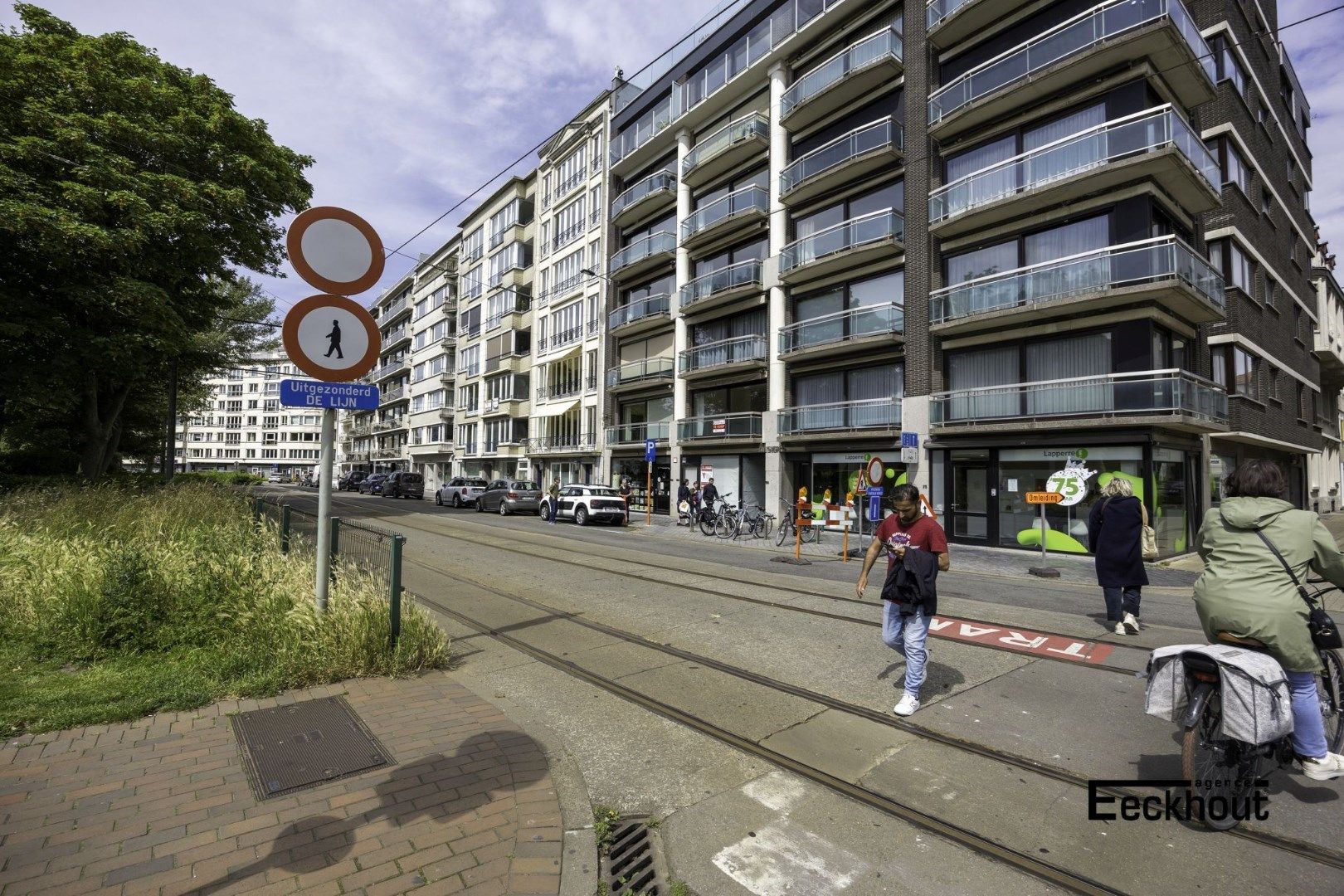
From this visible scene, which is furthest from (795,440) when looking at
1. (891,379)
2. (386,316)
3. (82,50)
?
(386,316)

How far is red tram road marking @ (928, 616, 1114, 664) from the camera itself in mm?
6179

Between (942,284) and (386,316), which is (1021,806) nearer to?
(942,284)

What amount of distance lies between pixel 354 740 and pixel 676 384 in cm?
2436

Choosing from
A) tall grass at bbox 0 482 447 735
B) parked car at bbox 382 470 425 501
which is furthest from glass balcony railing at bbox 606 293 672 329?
tall grass at bbox 0 482 447 735

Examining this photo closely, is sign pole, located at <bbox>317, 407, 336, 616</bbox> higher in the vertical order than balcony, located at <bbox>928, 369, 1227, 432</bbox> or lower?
lower

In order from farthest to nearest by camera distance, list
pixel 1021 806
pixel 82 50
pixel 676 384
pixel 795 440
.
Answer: pixel 676 384
pixel 795 440
pixel 82 50
pixel 1021 806

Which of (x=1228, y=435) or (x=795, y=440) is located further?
(x=795, y=440)

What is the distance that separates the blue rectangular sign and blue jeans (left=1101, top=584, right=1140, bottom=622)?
25.9 feet

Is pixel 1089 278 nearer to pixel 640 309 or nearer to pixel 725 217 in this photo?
pixel 725 217

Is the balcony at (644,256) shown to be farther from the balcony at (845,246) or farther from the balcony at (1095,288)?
the balcony at (1095,288)

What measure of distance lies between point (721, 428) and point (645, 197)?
12156 mm

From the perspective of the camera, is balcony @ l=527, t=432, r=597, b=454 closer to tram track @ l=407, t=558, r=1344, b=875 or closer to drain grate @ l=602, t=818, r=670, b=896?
tram track @ l=407, t=558, r=1344, b=875

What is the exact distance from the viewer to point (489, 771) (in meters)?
3.42

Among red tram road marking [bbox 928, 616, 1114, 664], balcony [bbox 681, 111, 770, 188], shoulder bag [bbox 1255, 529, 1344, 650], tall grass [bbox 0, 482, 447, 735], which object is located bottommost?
red tram road marking [bbox 928, 616, 1114, 664]
